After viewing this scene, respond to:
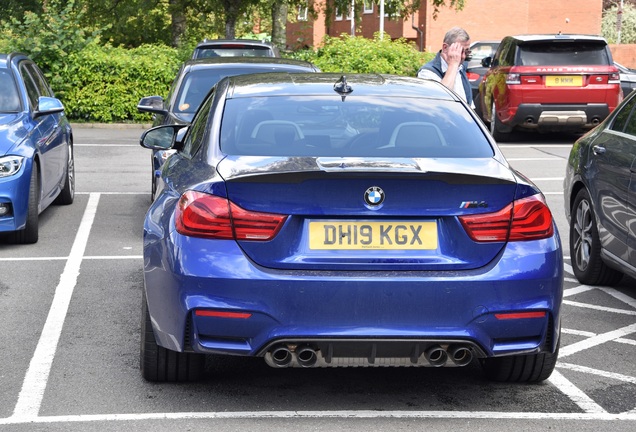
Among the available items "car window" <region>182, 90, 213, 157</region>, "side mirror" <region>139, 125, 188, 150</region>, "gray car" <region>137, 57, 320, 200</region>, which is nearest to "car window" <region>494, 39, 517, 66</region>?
"gray car" <region>137, 57, 320, 200</region>

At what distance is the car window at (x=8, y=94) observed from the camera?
10719 mm

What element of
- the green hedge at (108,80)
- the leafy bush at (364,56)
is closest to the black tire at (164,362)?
the green hedge at (108,80)

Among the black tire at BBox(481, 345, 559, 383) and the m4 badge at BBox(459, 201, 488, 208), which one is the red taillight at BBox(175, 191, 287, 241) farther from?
the black tire at BBox(481, 345, 559, 383)

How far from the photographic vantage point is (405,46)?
25766 millimetres

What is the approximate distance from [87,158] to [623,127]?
10.8 meters

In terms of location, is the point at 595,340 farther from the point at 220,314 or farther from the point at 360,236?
the point at 220,314

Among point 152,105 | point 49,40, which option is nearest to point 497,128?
point 49,40

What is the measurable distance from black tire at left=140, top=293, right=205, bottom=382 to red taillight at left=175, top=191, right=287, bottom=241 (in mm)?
706

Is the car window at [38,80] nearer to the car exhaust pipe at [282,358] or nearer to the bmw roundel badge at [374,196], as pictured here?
the car exhaust pipe at [282,358]

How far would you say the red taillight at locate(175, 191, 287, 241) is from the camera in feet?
16.3

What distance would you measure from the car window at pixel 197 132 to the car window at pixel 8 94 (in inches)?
169

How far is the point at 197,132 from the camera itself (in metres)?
6.29

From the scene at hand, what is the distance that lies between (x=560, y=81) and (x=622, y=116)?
11820mm

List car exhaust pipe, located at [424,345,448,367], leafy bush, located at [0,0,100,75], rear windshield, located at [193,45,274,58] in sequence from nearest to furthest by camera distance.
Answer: car exhaust pipe, located at [424,345,448,367] < rear windshield, located at [193,45,274,58] < leafy bush, located at [0,0,100,75]
